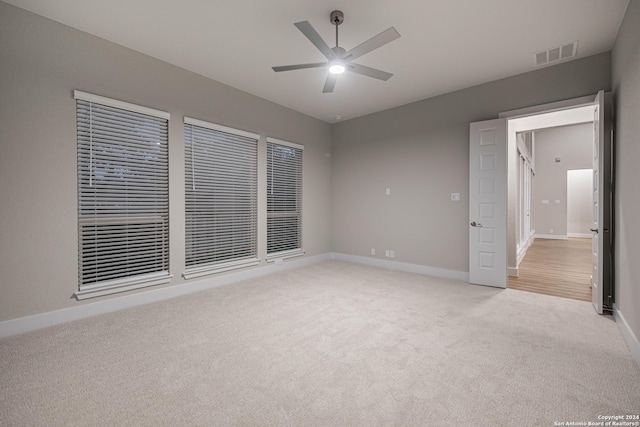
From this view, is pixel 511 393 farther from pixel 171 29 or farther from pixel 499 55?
pixel 171 29

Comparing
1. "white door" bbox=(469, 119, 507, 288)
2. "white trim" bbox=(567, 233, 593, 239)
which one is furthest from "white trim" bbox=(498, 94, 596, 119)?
"white trim" bbox=(567, 233, 593, 239)

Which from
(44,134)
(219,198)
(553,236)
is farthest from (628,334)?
(553,236)

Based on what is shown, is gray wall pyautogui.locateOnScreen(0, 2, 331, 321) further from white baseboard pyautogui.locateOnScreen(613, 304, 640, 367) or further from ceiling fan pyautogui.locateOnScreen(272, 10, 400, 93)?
white baseboard pyautogui.locateOnScreen(613, 304, 640, 367)

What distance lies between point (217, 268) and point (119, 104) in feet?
7.84

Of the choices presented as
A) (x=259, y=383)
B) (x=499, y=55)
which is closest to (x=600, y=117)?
(x=499, y=55)

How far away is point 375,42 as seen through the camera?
2.37 m

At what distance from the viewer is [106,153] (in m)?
3.11

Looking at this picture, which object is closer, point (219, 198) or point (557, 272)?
point (219, 198)

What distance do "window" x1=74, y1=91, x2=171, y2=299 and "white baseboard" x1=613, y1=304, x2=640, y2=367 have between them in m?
4.62

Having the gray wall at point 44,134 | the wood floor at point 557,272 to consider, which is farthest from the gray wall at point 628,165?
the gray wall at point 44,134

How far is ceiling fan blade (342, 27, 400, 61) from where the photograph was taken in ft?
7.35

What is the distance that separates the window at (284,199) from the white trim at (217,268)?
1.31ft

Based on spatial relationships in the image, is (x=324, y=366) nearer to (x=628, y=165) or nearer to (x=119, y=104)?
(x=628, y=165)

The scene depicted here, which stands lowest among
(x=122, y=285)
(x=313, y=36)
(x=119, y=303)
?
(x=119, y=303)
